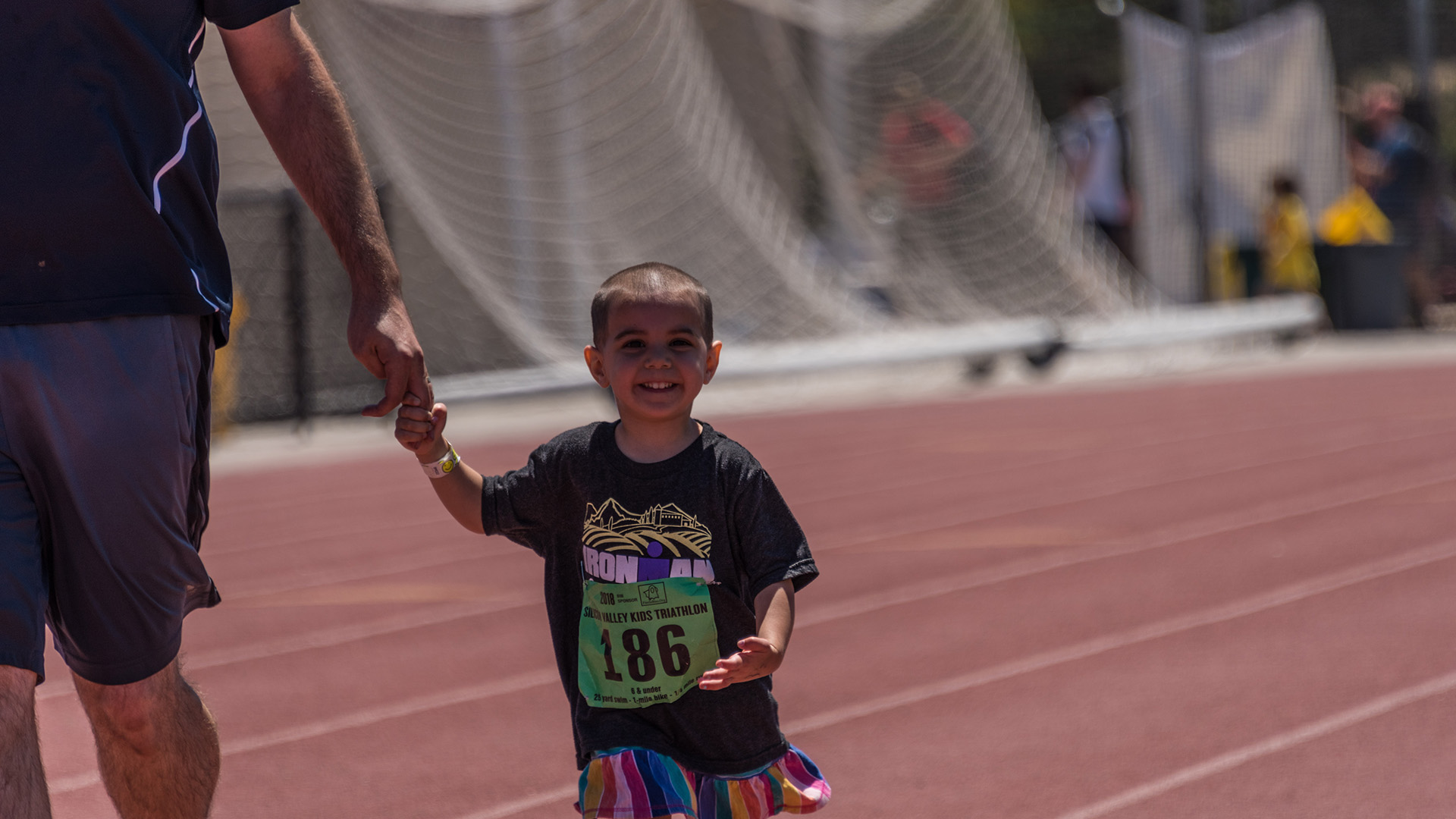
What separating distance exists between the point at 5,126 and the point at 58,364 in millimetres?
325

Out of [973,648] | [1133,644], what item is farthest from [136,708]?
Answer: [1133,644]

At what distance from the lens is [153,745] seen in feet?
8.68

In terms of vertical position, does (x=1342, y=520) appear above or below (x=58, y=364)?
below

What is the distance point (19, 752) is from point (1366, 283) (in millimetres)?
16878

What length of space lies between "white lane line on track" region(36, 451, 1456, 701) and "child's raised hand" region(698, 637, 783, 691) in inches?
105

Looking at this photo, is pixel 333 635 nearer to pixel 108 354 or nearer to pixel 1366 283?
pixel 108 354

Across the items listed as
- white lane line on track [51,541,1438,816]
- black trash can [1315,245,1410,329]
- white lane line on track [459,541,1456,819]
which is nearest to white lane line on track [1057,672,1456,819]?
white lane line on track [459,541,1456,819]

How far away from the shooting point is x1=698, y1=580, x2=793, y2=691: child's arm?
2318 mm

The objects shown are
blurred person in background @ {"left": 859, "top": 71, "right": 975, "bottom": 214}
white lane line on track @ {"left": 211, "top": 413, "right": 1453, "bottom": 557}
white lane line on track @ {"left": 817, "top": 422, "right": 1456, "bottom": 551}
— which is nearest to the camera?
white lane line on track @ {"left": 817, "top": 422, "right": 1456, "bottom": 551}

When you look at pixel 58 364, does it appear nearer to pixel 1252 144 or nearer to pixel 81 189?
pixel 81 189

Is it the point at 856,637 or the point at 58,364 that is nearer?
the point at 58,364

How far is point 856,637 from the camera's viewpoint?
514 centimetres

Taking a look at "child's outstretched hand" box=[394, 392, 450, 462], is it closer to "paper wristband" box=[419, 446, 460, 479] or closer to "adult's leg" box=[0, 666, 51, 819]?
"paper wristband" box=[419, 446, 460, 479]

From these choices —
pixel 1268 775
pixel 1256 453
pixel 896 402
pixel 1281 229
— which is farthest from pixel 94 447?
pixel 1281 229
